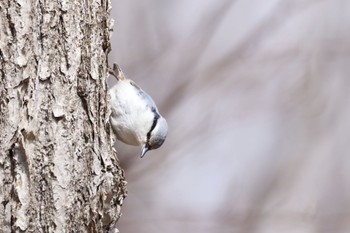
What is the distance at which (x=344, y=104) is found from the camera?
2.52 meters

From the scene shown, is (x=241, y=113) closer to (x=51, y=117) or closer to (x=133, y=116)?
(x=133, y=116)

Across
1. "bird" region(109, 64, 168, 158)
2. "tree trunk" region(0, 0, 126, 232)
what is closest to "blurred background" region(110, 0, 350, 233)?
"bird" region(109, 64, 168, 158)

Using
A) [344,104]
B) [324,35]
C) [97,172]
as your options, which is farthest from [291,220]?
[97,172]

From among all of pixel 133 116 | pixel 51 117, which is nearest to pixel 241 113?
pixel 133 116

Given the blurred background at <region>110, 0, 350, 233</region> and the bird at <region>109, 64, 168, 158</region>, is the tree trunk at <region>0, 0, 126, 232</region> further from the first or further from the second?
the blurred background at <region>110, 0, 350, 233</region>

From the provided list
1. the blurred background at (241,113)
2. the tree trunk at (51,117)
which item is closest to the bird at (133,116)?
the tree trunk at (51,117)

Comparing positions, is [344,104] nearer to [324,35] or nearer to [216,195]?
[324,35]

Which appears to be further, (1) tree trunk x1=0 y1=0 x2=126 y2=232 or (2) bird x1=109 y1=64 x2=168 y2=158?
(2) bird x1=109 y1=64 x2=168 y2=158

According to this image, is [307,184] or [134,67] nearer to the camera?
[134,67]

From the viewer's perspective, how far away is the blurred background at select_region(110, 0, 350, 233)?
239cm

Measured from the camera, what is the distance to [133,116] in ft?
5.17

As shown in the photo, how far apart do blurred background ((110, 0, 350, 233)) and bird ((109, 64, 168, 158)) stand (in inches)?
27.5

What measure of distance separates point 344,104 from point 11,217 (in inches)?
56.1

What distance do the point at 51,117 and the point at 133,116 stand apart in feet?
0.84
